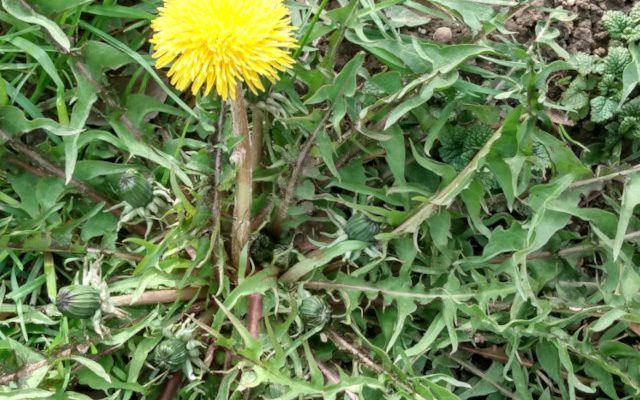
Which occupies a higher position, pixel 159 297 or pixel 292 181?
pixel 292 181

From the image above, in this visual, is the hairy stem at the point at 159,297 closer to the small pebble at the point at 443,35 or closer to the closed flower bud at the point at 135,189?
the closed flower bud at the point at 135,189

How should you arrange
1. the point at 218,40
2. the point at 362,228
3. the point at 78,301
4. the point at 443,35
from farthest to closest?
1. the point at 443,35
2. the point at 362,228
3. the point at 78,301
4. the point at 218,40

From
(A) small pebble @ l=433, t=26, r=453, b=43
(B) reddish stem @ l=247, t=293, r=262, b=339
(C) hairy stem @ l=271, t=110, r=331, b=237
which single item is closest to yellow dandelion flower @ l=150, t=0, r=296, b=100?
(C) hairy stem @ l=271, t=110, r=331, b=237

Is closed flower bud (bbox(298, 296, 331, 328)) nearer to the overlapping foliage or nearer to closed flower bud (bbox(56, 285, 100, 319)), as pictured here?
the overlapping foliage

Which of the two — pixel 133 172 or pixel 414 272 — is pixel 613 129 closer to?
pixel 414 272

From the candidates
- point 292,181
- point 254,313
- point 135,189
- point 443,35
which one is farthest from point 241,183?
point 443,35

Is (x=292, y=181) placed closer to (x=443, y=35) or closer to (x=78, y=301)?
(x=78, y=301)
